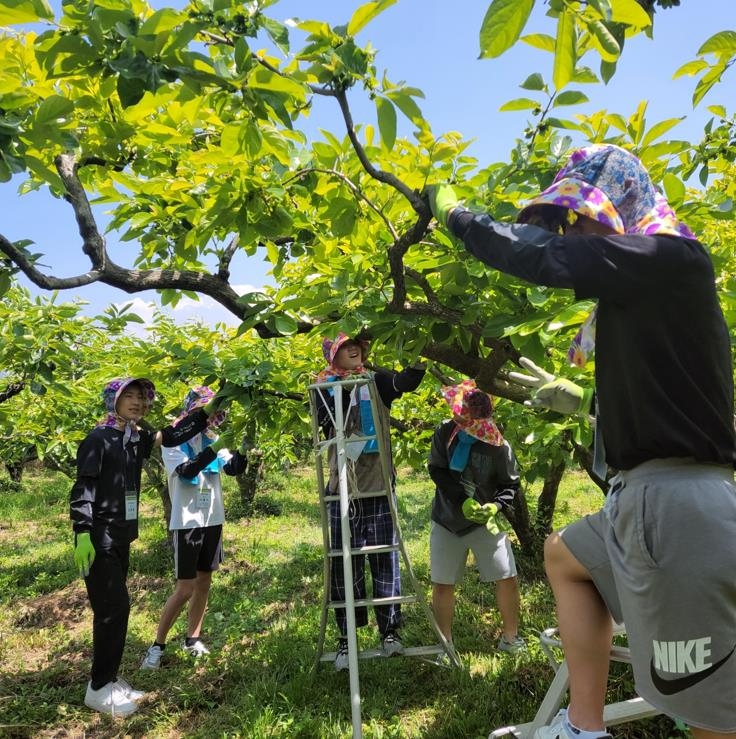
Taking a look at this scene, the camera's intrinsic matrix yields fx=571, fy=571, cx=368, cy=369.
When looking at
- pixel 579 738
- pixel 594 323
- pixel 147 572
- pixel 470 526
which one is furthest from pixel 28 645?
pixel 594 323

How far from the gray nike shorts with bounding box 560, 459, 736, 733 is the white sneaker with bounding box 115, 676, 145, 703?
300cm

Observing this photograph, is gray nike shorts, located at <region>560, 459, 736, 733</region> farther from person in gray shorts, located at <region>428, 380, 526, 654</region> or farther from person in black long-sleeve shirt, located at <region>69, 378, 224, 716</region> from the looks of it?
person in black long-sleeve shirt, located at <region>69, 378, 224, 716</region>

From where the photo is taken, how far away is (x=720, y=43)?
1415 millimetres

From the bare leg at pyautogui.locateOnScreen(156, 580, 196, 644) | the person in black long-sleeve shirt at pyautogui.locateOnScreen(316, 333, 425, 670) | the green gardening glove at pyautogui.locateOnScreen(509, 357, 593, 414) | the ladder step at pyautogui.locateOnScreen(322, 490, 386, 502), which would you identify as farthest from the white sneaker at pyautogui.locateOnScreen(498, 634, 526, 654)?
the green gardening glove at pyautogui.locateOnScreen(509, 357, 593, 414)

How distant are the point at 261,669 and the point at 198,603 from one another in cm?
70

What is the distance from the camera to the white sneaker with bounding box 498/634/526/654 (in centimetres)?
346

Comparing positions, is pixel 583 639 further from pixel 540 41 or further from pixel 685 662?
pixel 540 41

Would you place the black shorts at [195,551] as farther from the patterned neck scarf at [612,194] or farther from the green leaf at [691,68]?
the green leaf at [691,68]

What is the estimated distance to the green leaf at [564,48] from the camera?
989 mm

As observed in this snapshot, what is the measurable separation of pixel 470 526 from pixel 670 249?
2557 millimetres

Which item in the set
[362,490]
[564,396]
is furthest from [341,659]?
[564,396]

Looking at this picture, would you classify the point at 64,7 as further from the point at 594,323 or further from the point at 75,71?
the point at 594,323

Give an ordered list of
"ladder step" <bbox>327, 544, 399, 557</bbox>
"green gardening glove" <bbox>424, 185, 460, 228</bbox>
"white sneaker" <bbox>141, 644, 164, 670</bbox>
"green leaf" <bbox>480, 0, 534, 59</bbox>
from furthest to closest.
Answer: "white sneaker" <bbox>141, 644, 164, 670</bbox>, "ladder step" <bbox>327, 544, 399, 557</bbox>, "green gardening glove" <bbox>424, 185, 460, 228</bbox>, "green leaf" <bbox>480, 0, 534, 59</bbox>

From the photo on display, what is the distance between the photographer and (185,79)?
1249mm
